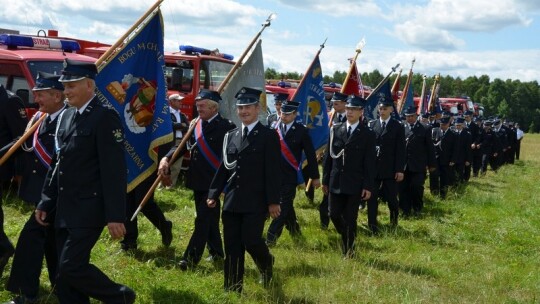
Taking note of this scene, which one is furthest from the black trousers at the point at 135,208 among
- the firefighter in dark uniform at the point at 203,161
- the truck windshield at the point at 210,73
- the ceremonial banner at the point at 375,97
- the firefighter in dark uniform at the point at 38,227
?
the truck windshield at the point at 210,73

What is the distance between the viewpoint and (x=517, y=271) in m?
8.24

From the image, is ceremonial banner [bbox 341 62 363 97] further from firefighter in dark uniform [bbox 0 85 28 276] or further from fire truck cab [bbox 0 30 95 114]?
firefighter in dark uniform [bbox 0 85 28 276]

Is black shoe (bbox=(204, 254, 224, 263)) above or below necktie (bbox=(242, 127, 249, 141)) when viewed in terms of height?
below

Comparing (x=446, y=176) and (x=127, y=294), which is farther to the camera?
(x=446, y=176)

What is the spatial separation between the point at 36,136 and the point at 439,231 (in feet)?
21.6

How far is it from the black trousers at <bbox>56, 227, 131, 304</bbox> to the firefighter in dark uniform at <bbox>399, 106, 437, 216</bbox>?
7.70 metres

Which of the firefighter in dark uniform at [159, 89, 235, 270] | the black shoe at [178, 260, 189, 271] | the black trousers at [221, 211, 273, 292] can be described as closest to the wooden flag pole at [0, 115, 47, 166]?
the firefighter in dark uniform at [159, 89, 235, 270]

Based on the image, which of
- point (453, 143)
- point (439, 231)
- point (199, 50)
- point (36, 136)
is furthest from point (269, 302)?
point (453, 143)

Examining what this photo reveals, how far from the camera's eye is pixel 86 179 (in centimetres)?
497

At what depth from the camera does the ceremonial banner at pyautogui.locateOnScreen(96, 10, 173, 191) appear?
6961 mm

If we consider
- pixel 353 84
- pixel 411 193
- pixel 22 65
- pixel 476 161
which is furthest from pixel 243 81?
pixel 476 161

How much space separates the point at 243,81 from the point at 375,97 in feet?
17.6

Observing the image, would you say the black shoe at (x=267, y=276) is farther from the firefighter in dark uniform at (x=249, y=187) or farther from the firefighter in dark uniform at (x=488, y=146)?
the firefighter in dark uniform at (x=488, y=146)

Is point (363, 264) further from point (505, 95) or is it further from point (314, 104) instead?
point (505, 95)
